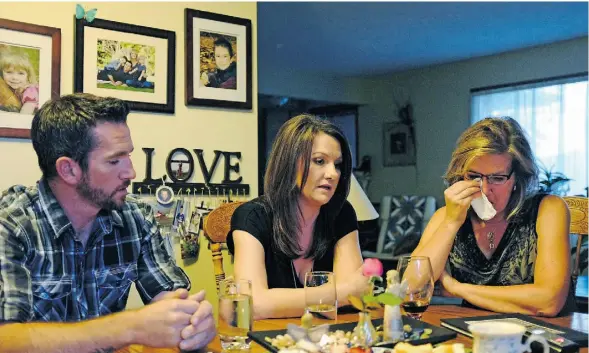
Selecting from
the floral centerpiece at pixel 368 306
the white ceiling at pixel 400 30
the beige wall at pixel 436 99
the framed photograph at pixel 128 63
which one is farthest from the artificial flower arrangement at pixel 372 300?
the beige wall at pixel 436 99

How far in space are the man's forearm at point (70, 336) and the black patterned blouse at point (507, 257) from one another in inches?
45.8

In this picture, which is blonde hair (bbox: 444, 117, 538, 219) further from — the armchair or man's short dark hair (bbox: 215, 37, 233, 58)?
the armchair

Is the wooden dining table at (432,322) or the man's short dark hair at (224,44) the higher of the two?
the man's short dark hair at (224,44)

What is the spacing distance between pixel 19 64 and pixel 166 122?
1.96 ft

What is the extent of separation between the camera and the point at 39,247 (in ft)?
4.30

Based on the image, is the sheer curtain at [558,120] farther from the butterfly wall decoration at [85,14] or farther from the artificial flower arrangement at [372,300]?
the artificial flower arrangement at [372,300]

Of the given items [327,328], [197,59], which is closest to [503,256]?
[327,328]

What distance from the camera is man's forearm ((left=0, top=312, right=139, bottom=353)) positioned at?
1.08 meters

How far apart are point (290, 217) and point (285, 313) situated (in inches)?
15.4

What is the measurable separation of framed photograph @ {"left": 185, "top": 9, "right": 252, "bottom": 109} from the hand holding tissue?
1.19 m

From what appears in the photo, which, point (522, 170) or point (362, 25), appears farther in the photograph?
point (362, 25)

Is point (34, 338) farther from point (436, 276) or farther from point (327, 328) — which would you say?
point (436, 276)

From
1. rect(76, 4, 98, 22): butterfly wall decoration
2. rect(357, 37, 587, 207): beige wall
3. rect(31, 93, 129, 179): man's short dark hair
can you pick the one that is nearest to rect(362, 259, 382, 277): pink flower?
rect(31, 93, 129, 179): man's short dark hair

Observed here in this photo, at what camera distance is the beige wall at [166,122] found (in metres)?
2.07
